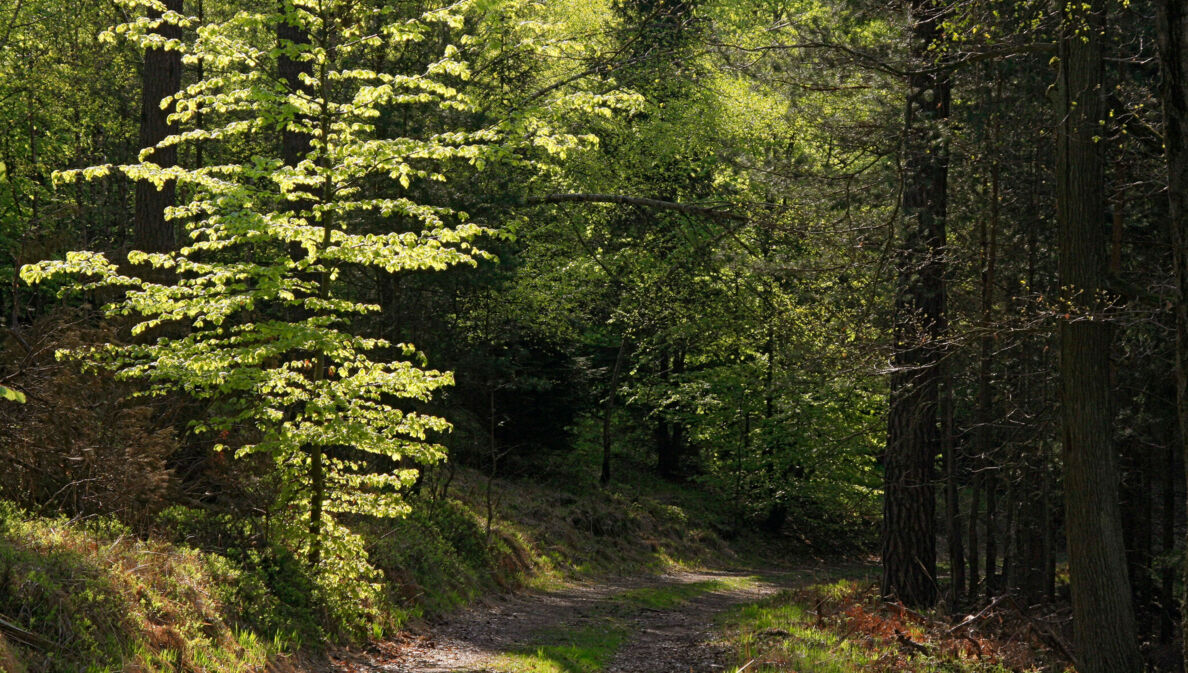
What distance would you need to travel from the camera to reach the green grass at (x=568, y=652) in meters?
8.58

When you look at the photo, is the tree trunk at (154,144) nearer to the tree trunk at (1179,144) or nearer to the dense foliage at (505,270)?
the dense foliage at (505,270)

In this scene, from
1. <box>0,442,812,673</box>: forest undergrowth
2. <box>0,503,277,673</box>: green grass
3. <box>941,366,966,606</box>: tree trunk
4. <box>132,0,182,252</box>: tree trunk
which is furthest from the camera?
<box>941,366,966,606</box>: tree trunk

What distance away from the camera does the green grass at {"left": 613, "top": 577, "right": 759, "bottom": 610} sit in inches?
562

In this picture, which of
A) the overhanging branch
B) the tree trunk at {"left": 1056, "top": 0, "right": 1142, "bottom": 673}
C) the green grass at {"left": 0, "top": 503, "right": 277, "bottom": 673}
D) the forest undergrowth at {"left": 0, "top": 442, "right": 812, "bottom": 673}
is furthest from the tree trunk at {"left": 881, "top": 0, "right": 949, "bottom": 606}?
the green grass at {"left": 0, "top": 503, "right": 277, "bottom": 673}

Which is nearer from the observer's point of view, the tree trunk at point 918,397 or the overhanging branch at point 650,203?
the tree trunk at point 918,397

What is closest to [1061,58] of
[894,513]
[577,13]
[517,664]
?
[894,513]

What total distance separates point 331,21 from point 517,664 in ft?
22.4

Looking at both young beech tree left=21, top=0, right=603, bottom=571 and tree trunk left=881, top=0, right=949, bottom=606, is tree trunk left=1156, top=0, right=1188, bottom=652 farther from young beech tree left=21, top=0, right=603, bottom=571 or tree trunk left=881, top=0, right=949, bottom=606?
young beech tree left=21, top=0, right=603, bottom=571

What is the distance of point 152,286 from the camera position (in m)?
7.81

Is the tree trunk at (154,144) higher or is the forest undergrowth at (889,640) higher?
the tree trunk at (154,144)

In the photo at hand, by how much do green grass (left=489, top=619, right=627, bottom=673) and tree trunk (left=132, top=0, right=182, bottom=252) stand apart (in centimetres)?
700

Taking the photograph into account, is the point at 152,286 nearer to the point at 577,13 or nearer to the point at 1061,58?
the point at 1061,58

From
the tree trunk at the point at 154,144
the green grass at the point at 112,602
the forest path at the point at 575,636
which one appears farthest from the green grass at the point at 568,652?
the tree trunk at the point at 154,144

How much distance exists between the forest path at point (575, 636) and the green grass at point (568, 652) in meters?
0.01
